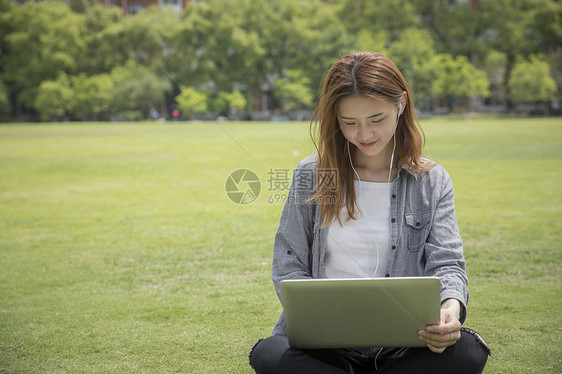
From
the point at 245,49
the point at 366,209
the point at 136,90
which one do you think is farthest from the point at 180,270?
the point at 245,49

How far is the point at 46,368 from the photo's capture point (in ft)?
9.24

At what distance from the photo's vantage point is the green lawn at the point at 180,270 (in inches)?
119

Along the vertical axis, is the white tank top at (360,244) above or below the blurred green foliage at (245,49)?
below

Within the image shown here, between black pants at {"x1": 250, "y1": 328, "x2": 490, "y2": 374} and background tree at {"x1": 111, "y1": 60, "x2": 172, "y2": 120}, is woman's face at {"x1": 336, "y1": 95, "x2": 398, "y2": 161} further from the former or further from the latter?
background tree at {"x1": 111, "y1": 60, "x2": 172, "y2": 120}

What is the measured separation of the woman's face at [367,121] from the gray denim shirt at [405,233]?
0.58 feet

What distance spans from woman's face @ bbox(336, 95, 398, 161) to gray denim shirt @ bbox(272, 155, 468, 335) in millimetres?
177

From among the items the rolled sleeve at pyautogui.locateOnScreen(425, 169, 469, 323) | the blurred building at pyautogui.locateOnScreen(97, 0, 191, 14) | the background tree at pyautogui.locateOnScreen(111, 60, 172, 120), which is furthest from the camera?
the blurred building at pyautogui.locateOnScreen(97, 0, 191, 14)

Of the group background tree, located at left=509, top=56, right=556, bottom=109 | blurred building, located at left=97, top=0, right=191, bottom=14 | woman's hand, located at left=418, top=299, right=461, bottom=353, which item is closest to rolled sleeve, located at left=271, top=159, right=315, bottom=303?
woman's hand, located at left=418, top=299, right=461, bottom=353

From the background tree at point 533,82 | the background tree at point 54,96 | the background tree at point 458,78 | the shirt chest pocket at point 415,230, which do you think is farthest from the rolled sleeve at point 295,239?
the background tree at point 54,96

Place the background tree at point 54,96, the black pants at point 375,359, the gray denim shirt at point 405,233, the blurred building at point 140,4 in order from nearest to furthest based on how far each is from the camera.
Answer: the black pants at point 375,359 → the gray denim shirt at point 405,233 → the background tree at point 54,96 → the blurred building at point 140,4

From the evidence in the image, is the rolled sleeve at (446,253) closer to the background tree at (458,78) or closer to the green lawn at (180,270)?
the green lawn at (180,270)

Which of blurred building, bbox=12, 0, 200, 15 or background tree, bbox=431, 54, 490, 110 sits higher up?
blurred building, bbox=12, 0, 200, 15

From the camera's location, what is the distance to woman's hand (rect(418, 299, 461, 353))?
5.76ft

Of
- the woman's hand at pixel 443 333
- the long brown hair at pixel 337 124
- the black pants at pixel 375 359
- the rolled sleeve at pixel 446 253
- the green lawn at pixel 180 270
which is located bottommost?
the green lawn at pixel 180 270
